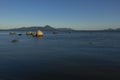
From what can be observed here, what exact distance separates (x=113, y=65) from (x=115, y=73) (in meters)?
4.42

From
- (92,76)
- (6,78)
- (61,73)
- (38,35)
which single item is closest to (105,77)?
(92,76)

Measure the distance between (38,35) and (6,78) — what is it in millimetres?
93874

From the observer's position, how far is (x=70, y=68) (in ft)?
79.3

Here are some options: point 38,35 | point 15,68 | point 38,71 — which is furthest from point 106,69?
point 38,35

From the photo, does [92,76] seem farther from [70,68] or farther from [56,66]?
[56,66]

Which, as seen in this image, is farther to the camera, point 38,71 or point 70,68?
point 70,68

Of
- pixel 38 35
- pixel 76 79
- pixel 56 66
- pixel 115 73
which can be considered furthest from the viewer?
pixel 38 35

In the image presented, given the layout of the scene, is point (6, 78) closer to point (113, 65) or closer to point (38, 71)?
point (38, 71)

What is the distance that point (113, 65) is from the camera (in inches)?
1014

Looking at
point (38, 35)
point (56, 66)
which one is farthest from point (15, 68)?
point (38, 35)

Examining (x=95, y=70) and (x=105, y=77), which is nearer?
(x=105, y=77)

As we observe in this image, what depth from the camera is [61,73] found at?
2161 cm

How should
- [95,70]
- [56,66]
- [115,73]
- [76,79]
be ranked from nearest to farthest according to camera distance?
[76,79] < [115,73] < [95,70] < [56,66]

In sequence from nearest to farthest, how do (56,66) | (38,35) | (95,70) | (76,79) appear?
(76,79) < (95,70) < (56,66) < (38,35)
